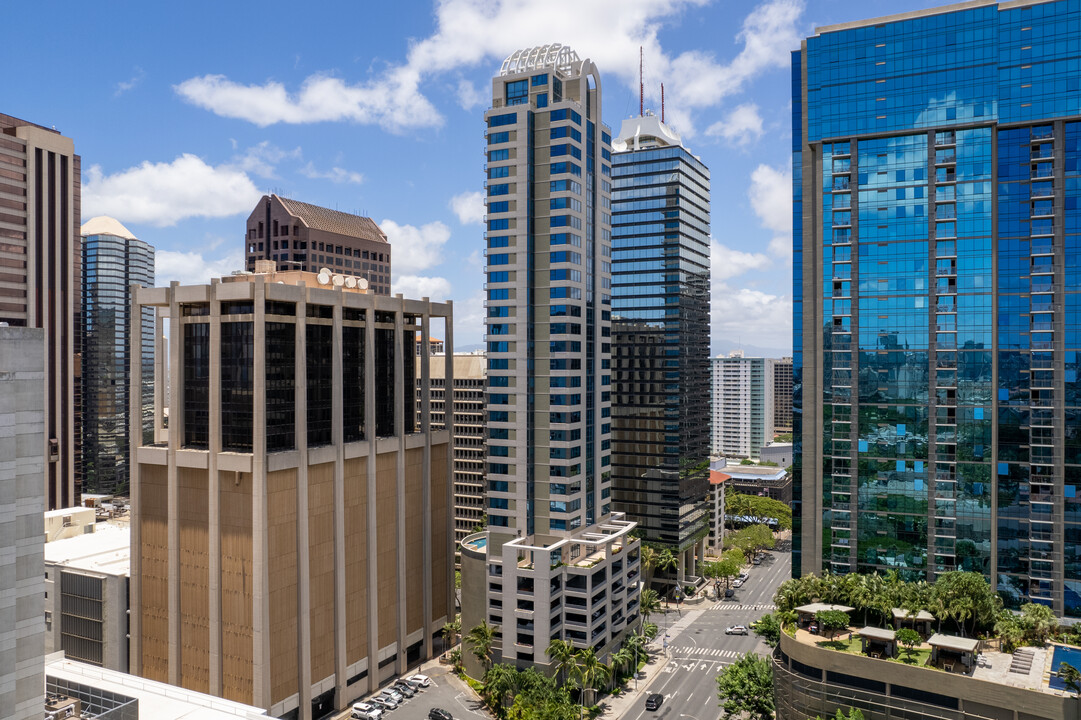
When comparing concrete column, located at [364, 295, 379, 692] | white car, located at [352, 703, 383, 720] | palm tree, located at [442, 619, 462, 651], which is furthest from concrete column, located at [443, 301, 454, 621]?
white car, located at [352, 703, 383, 720]

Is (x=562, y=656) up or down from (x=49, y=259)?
down

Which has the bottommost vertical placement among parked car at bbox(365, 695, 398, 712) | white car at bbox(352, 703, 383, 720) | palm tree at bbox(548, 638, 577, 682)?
parked car at bbox(365, 695, 398, 712)

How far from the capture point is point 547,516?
107188 millimetres

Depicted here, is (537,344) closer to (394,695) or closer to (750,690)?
(394,695)

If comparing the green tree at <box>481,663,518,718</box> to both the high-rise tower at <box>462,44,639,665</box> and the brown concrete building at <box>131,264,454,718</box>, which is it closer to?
the high-rise tower at <box>462,44,639,665</box>

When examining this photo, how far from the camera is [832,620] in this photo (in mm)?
82938

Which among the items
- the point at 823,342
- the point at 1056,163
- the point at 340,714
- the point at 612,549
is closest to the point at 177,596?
the point at 340,714

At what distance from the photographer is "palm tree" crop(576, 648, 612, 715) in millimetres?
96875

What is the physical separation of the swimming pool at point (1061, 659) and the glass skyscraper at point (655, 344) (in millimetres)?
82363

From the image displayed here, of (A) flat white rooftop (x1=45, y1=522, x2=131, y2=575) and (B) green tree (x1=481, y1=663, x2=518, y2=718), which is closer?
(B) green tree (x1=481, y1=663, x2=518, y2=718)

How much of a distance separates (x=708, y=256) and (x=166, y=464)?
12948cm

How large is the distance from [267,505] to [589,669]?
4849 centimetres

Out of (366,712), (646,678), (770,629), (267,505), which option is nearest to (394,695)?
(366,712)

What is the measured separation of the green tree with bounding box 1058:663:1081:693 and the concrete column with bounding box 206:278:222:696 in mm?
93267
